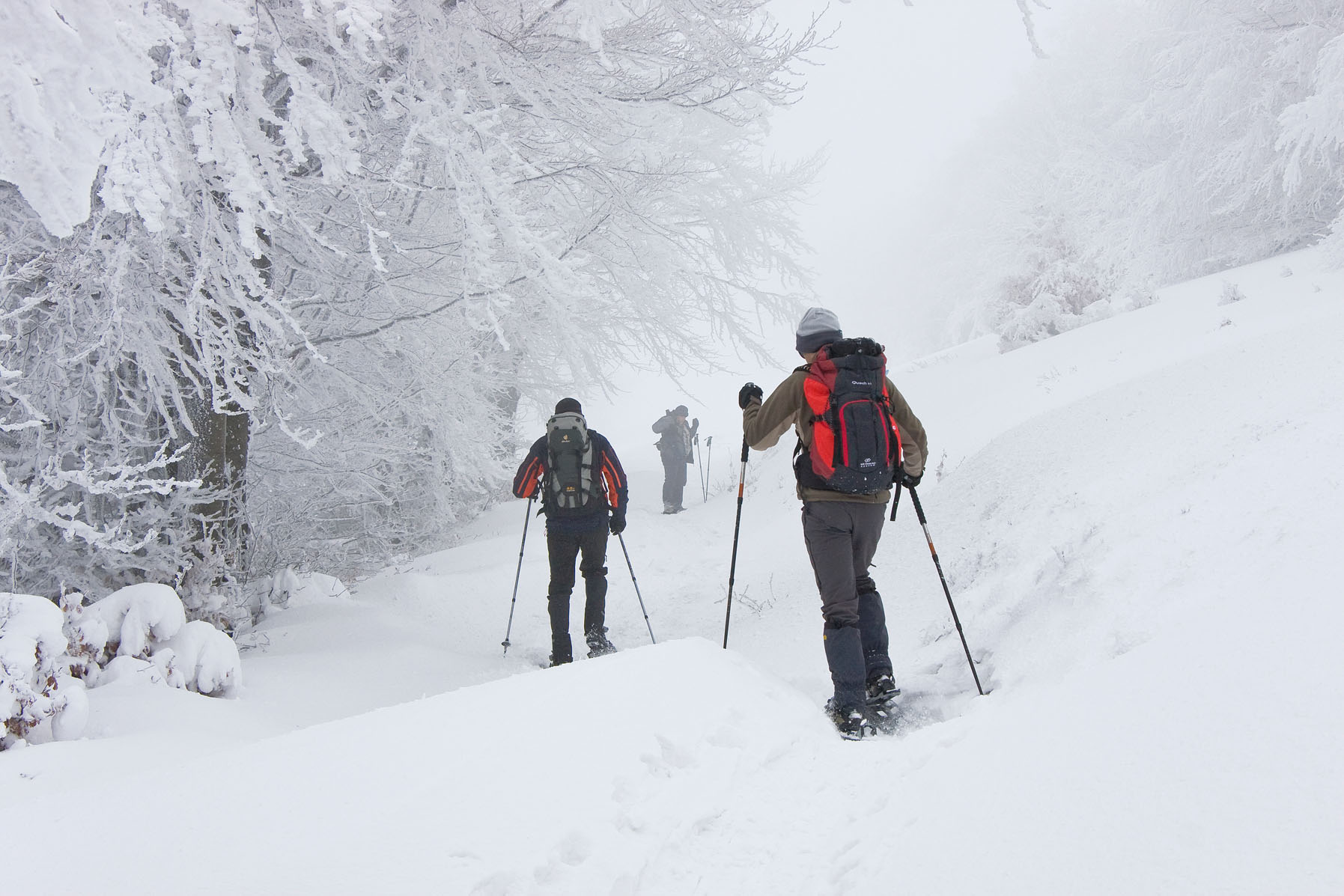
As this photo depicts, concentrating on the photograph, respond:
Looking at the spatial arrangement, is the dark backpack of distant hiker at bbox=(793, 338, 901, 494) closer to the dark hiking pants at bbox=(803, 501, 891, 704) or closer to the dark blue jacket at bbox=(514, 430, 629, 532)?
the dark hiking pants at bbox=(803, 501, 891, 704)

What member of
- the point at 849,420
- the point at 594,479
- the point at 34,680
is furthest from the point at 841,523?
the point at 34,680

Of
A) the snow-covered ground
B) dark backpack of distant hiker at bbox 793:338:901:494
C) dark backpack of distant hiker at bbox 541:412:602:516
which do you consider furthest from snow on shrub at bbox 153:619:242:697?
dark backpack of distant hiker at bbox 793:338:901:494

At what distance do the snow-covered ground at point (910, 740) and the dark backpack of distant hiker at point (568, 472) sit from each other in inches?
58.3

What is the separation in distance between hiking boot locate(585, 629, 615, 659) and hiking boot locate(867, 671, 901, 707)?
2655mm

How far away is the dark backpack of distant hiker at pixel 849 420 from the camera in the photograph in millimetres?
4023

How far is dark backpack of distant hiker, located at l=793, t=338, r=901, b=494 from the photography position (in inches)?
158

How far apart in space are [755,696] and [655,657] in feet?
1.69

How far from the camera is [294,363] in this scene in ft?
21.0

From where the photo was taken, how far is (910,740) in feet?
10.9

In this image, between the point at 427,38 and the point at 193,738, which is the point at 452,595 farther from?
the point at 427,38

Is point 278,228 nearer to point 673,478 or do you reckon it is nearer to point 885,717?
point 885,717

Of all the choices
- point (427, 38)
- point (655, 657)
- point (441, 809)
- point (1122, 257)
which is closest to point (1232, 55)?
point (1122, 257)

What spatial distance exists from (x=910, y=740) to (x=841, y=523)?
117 centimetres

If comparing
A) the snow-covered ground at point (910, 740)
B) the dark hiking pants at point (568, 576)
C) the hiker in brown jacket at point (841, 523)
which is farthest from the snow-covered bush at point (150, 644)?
the hiker in brown jacket at point (841, 523)
